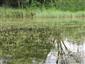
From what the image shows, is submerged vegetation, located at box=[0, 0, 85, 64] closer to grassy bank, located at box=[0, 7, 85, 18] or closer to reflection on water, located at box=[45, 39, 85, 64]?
grassy bank, located at box=[0, 7, 85, 18]

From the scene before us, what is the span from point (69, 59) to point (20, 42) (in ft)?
12.7

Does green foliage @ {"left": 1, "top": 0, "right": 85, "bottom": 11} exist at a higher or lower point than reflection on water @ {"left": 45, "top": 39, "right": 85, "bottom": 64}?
lower

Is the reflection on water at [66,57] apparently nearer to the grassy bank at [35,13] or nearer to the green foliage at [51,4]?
the grassy bank at [35,13]

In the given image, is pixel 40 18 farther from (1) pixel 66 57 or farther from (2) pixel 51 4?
(1) pixel 66 57

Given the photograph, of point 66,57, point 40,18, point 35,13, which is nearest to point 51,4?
point 35,13

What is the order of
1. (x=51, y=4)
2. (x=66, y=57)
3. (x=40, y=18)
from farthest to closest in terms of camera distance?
1. (x=51, y=4)
2. (x=40, y=18)
3. (x=66, y=57)

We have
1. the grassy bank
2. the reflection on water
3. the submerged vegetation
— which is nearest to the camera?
the reflection on water

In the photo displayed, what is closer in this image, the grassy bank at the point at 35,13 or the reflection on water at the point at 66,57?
the reflection on water at the point at 66,57

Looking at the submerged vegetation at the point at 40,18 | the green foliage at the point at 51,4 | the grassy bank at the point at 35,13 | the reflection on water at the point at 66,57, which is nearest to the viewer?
the reflection on water at the point at 66,57

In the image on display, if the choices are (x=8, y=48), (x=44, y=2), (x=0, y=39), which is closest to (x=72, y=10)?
(x=44, y=2)

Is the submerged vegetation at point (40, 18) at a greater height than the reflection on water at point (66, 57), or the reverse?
the reflection on water at point (66, 57)

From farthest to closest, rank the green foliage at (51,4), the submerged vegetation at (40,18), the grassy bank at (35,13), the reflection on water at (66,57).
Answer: the green foliage at (51,4)
the grassy bank at (35,13)
the submerged vegetation at (40,18)
the reflection on water at (66,57)

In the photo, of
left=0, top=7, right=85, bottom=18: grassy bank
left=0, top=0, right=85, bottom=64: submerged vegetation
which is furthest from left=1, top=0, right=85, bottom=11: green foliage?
left=0, top=7, right=85, bottom=18: grassy bank

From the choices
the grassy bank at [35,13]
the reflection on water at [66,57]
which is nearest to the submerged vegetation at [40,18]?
the grassy bank at [35,13]
